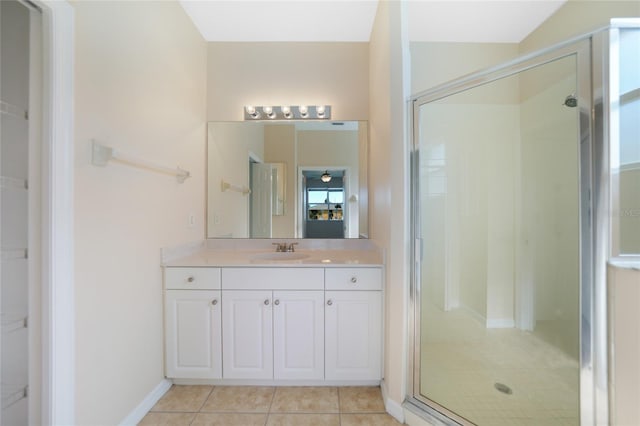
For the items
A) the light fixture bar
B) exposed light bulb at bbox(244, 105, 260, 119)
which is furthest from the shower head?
exposed light bulb at bbox(244, 105, 260, 119)

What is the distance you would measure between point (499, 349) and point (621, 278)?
1199 millimetres

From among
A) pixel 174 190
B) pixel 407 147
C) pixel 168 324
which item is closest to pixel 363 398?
pixel 168 324

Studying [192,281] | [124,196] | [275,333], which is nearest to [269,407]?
[275,333]

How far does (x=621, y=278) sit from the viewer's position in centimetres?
97

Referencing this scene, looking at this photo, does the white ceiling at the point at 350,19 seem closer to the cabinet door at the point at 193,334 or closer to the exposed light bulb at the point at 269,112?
the exposed light bulb at the point at 269,112

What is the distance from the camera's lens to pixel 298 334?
67.1 inches

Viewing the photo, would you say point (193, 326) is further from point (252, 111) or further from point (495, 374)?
point (495, 374)

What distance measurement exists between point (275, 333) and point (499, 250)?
1.89 meters

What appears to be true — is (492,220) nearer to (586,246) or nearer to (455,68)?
(586,246)

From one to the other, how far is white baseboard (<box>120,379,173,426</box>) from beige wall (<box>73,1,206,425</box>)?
0.04 m

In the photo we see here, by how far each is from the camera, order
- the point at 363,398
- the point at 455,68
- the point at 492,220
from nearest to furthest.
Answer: the point at 363,398 → the point at 492,220 → the point at 455,68

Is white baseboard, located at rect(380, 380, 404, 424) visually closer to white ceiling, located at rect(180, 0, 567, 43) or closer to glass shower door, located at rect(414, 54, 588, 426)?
glass shower door, located at rect(414, 54, 588, 426)

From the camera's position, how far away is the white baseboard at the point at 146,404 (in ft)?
4.61

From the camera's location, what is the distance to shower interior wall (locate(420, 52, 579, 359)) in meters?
1.68
